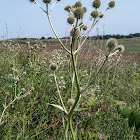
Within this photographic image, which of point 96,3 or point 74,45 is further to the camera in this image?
point 96,3

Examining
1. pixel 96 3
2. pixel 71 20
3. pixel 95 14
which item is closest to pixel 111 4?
pixel 96 3

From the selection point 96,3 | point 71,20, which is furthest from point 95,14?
point 71,20

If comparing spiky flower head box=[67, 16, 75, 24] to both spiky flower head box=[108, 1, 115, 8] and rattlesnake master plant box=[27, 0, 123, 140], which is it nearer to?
rattlesnake master plant box=[27, 0, 123, 140]

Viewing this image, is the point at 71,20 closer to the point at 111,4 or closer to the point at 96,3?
the point at 96,3

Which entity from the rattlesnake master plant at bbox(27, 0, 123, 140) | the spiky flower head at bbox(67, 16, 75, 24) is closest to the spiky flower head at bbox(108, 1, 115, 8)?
the rattlesnake master plant at bbox(27, 0, 123, 140)

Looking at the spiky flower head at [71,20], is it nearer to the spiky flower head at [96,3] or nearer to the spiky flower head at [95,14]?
the spiky flower head at [95,14]

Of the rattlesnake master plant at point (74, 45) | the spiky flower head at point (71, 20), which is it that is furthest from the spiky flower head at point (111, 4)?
the spiky flower head at point (71, 20)

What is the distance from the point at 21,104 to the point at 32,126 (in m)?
0.34

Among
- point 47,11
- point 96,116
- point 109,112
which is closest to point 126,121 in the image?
point 109,112

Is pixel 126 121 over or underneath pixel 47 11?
underneath

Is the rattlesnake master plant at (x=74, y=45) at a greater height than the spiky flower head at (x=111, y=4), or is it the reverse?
the spiky flower head at (x=111, y=4)

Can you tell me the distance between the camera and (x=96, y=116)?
2.39 metres

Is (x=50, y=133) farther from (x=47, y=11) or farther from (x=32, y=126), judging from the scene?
(x=47, y=11)

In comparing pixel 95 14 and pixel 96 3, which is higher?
pixel 96 3
